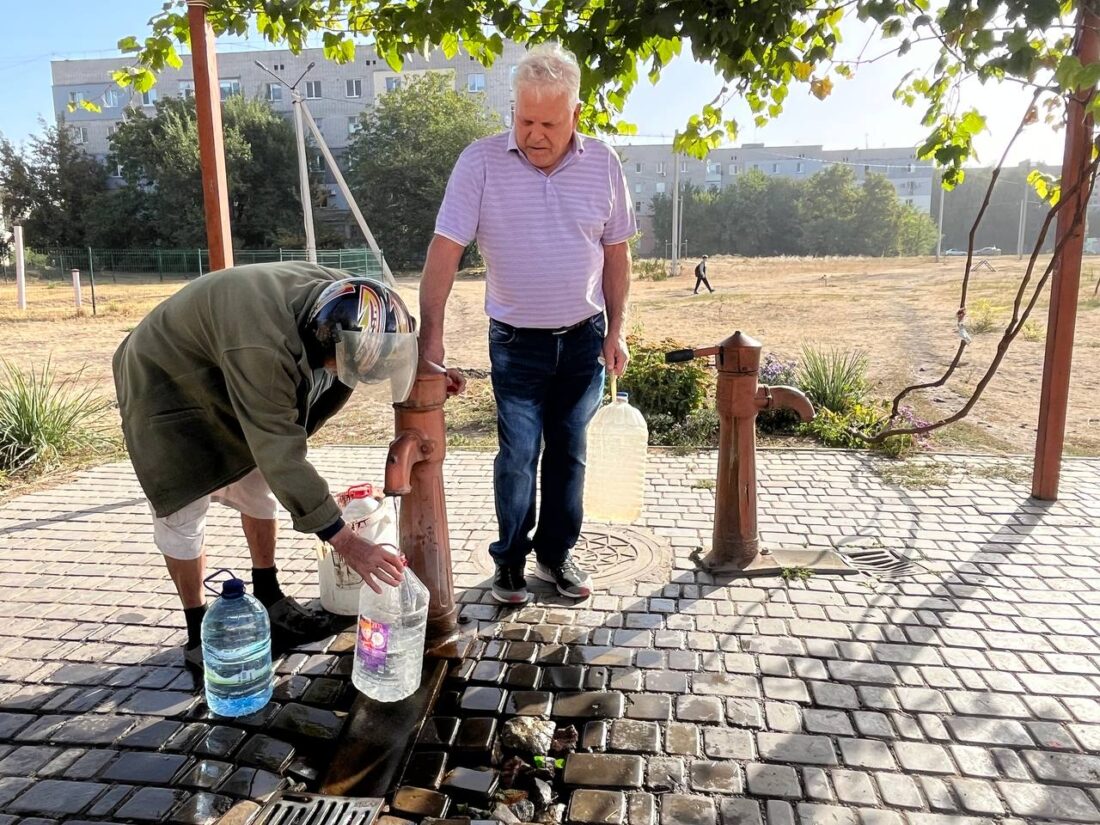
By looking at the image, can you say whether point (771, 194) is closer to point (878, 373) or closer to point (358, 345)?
point (878, 373)

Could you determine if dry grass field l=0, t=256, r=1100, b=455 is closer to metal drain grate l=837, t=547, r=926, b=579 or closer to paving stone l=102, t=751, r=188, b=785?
paving stone l=102, t=751, r=188, b=785

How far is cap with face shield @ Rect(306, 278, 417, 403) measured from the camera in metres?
2.41

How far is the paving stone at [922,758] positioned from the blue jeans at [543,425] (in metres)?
1.63

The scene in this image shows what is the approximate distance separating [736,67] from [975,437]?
15.2ft

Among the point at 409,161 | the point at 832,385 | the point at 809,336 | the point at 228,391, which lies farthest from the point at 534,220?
the point at 409,161

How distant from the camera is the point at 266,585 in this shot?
11.4ft

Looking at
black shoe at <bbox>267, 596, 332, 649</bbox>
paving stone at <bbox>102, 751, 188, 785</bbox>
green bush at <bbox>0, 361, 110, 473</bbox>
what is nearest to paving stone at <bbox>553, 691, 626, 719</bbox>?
black shoe at <bbox>267, 596, 332, 649</bbox>

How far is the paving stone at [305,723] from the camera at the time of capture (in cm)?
272

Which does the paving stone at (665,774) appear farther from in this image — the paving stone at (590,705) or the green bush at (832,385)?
the green bush at (832,385)

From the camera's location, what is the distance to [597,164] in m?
3.26

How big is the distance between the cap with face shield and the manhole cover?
5.89 ft

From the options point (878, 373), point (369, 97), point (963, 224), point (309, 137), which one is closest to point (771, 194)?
point (963, 224)

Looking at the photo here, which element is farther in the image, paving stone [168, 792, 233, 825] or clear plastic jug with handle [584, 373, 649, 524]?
clear plastic jug with handle [584, 373, 649, 524]

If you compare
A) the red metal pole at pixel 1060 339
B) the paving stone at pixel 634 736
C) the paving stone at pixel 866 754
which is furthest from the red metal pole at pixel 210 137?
the red metal pole at pixel 1060 339
